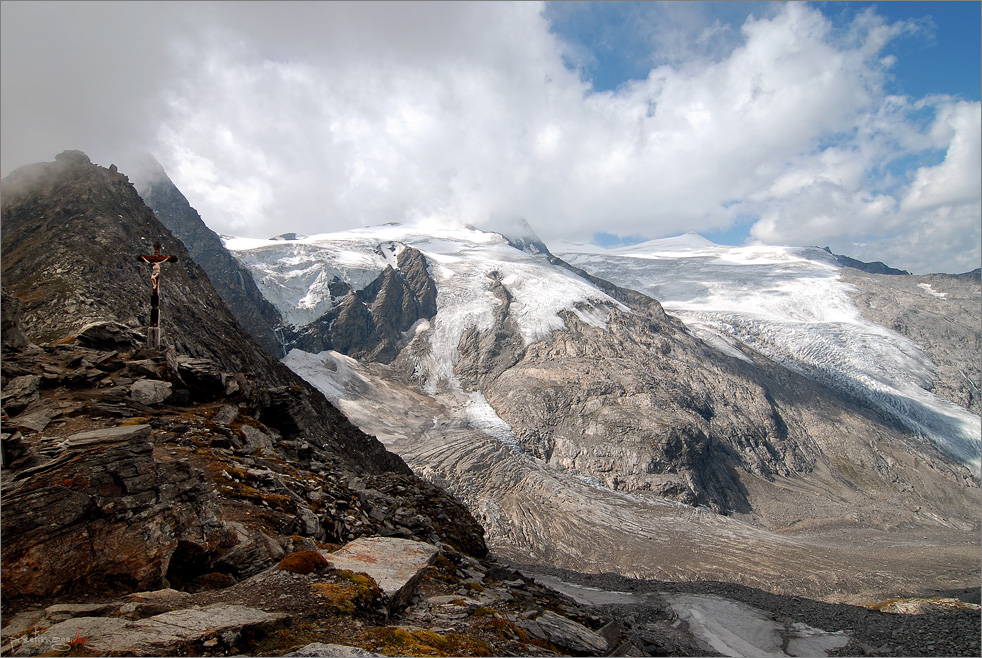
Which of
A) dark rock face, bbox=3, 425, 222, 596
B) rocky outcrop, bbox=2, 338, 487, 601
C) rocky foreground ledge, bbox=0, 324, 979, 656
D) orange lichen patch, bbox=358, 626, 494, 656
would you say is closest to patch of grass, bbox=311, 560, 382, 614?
rocky foreground ledge, bbox=0, 324, 979, 656

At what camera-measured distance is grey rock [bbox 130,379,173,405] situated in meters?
16.2

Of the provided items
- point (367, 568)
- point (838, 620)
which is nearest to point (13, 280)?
point (367, 568)

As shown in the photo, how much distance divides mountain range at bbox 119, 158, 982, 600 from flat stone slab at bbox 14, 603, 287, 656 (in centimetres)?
5845

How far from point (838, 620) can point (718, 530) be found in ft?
178

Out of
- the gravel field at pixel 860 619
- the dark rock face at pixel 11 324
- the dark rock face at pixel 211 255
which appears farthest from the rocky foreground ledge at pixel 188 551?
the dark rock face at pixel 211 255

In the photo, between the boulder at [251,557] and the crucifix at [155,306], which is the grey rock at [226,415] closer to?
the crucifix at [155,306]

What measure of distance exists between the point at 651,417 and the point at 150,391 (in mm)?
125618

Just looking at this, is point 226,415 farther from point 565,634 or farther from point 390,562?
point 565,634

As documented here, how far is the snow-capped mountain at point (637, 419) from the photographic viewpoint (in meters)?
90.9

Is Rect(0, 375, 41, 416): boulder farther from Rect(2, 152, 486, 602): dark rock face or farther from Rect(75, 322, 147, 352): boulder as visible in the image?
Rect(75, 322, 147, 352): boulder

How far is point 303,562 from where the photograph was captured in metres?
10.5

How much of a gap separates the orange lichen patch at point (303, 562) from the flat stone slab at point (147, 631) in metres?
2.27

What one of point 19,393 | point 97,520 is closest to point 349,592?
point 97,520

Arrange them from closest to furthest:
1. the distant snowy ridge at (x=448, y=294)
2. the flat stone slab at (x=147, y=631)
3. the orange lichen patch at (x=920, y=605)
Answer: the flat stone slab at (x=147, y=631) < the orange lichen patch at (x=920, y=605) < the distant snowy ridge at (x=448, y=294)
